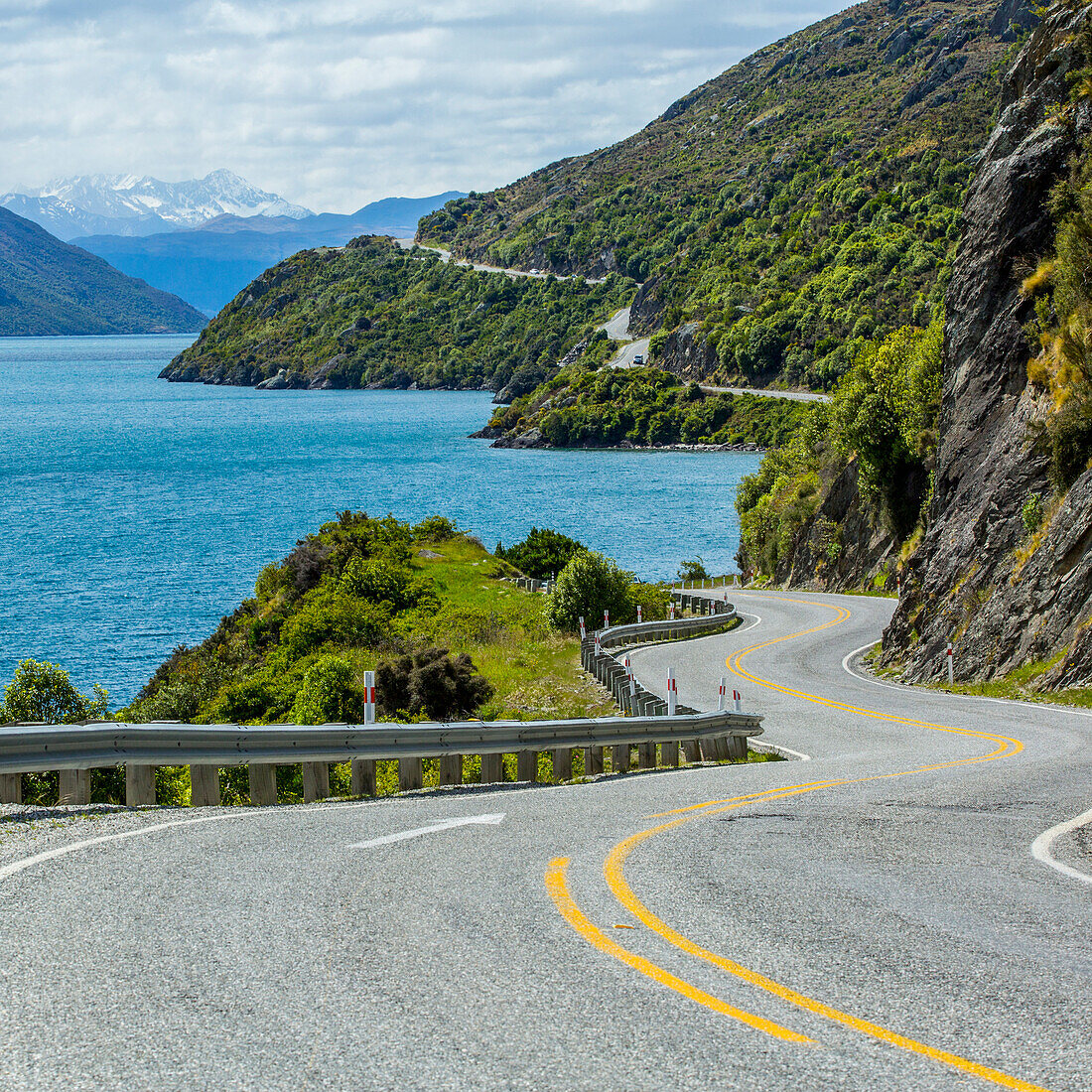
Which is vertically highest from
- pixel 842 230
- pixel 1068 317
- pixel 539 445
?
pixel 842 230

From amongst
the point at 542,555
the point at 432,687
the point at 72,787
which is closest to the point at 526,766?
the point at 72,787

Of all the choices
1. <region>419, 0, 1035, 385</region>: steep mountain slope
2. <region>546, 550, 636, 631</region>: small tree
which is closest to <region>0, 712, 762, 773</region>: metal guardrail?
<region>546, 550, 636, 631</region>: small tree

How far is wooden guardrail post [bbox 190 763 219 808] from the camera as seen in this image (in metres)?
9.30

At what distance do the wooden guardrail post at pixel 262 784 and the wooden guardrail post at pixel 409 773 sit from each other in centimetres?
149

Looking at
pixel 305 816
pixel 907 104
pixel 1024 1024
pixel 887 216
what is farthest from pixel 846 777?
pixel 907 104

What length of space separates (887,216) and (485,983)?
6045 inches

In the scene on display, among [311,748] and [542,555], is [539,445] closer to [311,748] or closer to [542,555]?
[542,555]

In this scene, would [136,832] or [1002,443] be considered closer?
[136,832]

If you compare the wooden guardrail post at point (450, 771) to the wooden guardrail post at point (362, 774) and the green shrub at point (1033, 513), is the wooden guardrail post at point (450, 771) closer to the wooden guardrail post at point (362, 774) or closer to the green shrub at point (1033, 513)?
the wooden guardrail post at point (362, 774)

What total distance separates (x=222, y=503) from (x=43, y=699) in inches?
2965

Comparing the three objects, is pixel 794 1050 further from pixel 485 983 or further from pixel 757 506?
pixel 757 506

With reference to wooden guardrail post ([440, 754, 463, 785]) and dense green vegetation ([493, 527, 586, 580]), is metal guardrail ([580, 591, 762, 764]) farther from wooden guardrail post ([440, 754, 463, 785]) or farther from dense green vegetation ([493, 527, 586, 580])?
dense green vegetation ([493, 527, 586, 580])

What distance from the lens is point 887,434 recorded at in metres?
43.7

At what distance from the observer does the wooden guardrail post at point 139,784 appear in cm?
893
